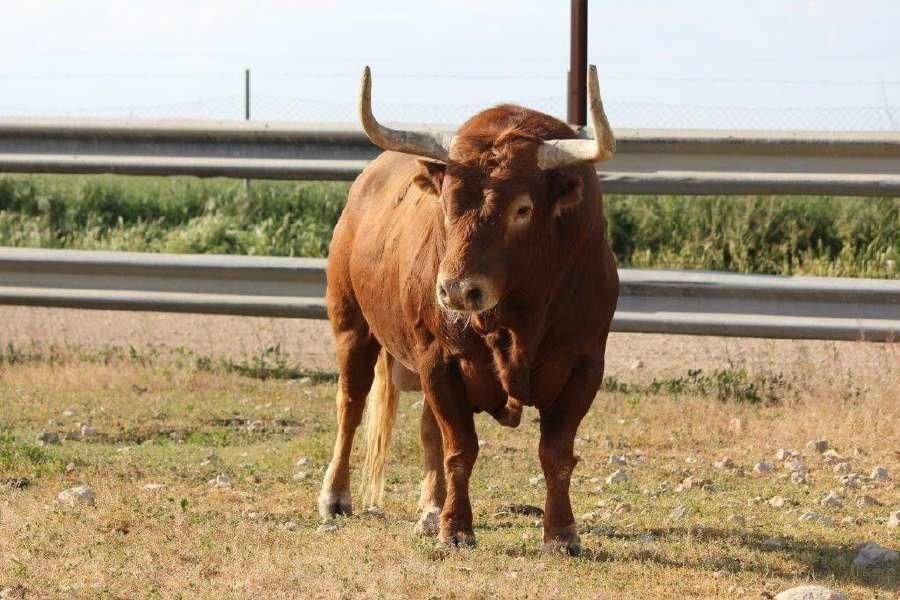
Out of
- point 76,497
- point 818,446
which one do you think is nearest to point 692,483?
point 818,446

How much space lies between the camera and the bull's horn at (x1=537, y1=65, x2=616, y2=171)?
6274 mm

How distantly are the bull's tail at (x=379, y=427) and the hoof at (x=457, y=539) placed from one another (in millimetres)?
1242

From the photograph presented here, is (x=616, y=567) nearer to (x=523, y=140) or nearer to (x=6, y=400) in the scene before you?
(x=523, y=140)

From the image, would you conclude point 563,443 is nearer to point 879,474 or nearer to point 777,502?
point 777,502

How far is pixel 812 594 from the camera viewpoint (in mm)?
5859

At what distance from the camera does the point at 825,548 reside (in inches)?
276

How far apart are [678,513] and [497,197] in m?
2.06

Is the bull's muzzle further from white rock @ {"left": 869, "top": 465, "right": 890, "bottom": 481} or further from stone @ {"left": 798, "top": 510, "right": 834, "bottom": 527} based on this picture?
white rock @ {"left": 869, "top": 465, "right": 890, "bottom": 481}

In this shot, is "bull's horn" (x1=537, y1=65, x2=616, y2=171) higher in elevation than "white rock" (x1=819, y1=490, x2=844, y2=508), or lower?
higher

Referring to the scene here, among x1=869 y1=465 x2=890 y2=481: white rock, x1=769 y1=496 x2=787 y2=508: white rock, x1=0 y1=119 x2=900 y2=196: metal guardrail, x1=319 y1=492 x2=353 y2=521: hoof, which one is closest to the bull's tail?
x1=319 y1=492 x2=353 y2=521: hoof

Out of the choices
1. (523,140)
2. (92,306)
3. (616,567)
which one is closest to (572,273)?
(523,140)

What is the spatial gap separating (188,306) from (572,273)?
526cm

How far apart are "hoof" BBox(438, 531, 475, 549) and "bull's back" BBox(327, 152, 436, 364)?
952mm

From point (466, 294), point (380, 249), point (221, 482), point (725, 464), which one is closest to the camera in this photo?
point (466, 294)
